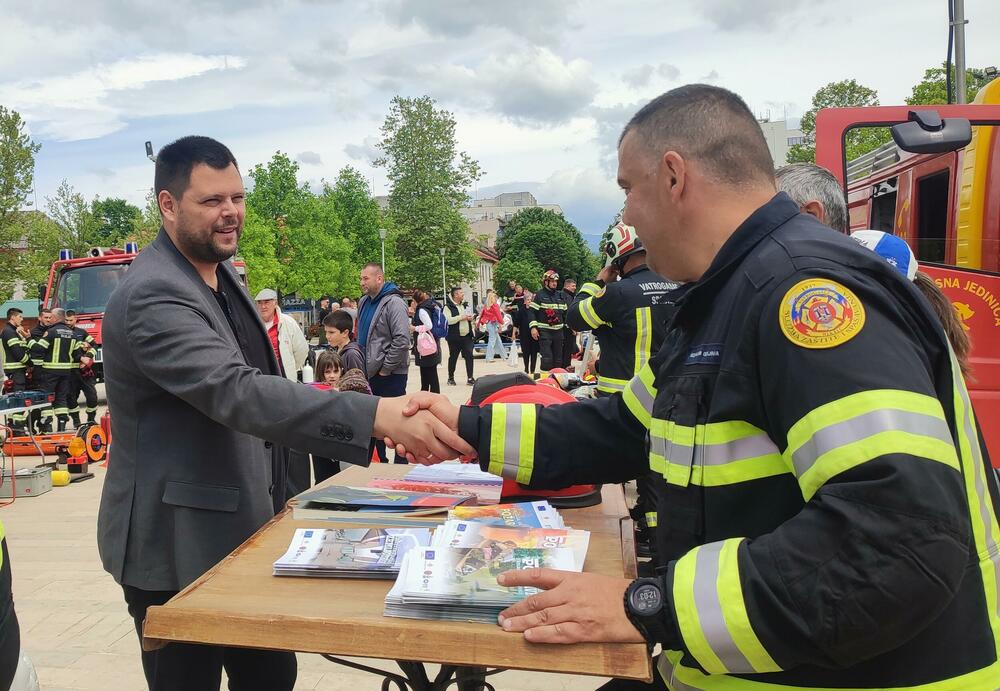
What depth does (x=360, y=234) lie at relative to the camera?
180 ft

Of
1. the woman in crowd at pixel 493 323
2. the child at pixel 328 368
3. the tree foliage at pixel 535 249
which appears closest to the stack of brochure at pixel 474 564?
the child at pixel 328 368

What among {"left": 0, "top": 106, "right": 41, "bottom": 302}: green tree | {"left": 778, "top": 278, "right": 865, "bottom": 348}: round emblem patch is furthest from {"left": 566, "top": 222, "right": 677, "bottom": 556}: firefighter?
{"left": 0, "top": 106, "right": 41, "bottom": 302}: green tree

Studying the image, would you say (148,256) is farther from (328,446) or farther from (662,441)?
(662,441)

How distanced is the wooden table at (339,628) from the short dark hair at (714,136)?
896mm

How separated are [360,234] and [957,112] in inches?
2076

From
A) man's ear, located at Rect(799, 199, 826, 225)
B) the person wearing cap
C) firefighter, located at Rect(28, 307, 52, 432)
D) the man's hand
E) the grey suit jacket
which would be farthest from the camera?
firefighter, located at Rect(28, 307, 52, 432)

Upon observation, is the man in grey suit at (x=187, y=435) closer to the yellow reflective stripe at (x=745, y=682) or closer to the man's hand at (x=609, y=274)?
the yellow reflective stripe at (x=745, y=682)

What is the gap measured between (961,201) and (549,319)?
31.6 ft

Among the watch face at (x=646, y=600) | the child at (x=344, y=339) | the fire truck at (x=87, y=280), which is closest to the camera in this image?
the watch face at (x=646, y=600)

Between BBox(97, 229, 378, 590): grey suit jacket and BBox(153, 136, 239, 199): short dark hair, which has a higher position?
BBox(153, 136, 239, 199): short dark hair

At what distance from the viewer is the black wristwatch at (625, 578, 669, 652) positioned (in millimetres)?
1329

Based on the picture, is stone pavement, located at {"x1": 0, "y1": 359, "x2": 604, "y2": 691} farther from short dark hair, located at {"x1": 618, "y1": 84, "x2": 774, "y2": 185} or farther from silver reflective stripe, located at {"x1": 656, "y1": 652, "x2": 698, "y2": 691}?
short dark hair, located at {"x1": 618, "y1": 84, "x2": 774, "y2": 185}

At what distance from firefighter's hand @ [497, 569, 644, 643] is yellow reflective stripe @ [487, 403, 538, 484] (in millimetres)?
588

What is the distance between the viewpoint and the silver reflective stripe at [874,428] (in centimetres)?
112
